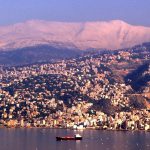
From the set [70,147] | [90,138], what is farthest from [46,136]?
[70,147]

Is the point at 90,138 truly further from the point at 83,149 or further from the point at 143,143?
the point at 83,149

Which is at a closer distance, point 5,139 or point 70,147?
point 70,147

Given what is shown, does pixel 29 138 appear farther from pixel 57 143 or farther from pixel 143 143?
pixel 143 143

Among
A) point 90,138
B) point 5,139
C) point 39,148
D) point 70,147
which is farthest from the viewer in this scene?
point 90,138

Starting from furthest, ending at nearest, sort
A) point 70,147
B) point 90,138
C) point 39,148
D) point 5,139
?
point 90,138, point 5,139, point 70,147, point 39,148

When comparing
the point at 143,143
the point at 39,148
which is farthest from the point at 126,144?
the point at 39,148

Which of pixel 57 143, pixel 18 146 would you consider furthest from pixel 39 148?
pixel 57 143

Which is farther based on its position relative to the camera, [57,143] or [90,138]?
[90,138]

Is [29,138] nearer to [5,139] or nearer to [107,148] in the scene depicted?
[5,139]
